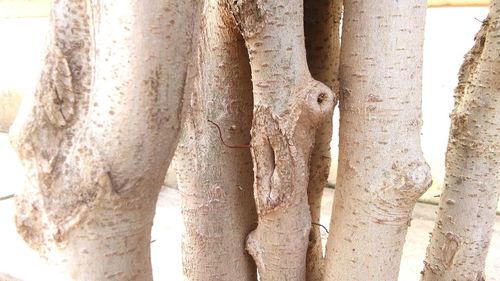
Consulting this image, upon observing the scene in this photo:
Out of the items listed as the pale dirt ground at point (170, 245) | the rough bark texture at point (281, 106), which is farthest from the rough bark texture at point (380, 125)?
the pale dirt ground at point (170, 245)

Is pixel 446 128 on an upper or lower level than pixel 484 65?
lower

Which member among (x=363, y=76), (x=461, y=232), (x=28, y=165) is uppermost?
(x=363, y=76)

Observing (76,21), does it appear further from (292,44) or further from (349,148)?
A: (349,148)

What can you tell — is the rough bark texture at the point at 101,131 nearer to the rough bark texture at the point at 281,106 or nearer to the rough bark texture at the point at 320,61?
the rough bark texture at the point at 281,106

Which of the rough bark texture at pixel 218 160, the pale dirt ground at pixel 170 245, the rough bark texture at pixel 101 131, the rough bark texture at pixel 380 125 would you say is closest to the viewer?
the rough bark texture at pixel 101 131

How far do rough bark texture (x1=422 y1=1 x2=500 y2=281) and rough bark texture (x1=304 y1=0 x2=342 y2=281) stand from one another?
0.24 meters

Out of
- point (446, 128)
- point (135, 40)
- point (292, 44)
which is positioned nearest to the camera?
point (135, 40)

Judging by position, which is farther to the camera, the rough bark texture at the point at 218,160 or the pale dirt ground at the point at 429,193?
the pale dirt ground at the point at 429,193

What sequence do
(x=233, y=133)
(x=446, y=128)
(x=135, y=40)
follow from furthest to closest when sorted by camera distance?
(x=446, y=128), (x=233, y=133), (x=135, y=40)

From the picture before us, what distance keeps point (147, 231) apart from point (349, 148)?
1.12 ft

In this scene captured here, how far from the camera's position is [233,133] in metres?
0.97

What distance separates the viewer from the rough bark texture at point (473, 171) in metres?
1.00

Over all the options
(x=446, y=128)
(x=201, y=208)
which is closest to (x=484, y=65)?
(x=201, y=208)

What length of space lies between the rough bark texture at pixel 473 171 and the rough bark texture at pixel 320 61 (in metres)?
0.24
